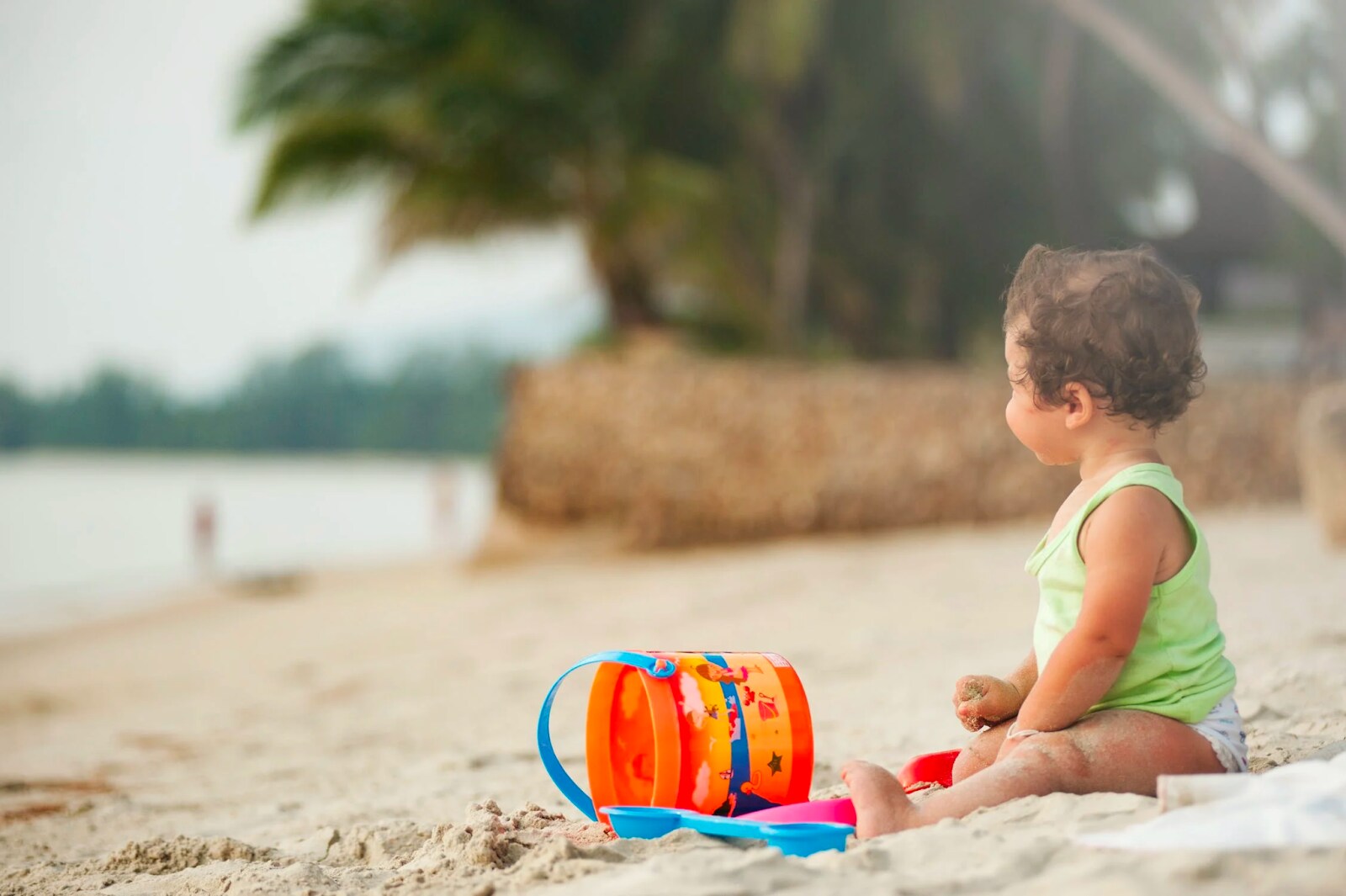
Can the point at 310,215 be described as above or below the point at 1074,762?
above

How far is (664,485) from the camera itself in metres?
10.0

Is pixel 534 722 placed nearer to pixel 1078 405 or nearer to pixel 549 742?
pixel 549 742

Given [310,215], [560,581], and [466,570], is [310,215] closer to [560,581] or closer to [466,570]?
[466,570]

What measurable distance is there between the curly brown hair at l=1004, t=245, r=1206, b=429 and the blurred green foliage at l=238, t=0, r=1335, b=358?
962 cm

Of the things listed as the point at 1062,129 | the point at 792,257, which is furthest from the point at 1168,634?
the point at 1062,129

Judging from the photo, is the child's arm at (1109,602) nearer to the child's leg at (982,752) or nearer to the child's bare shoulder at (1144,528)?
the child's bare shoulder at (1144,528)

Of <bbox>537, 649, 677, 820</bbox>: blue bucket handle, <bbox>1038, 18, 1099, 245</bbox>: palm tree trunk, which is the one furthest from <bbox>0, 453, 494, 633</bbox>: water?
<bbox>537, 649, 677, 820</bbox>: blue bucket handle

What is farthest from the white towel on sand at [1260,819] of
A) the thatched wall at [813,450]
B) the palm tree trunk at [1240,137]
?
the thatched wall at [813,450]

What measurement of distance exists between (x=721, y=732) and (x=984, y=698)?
46 cm

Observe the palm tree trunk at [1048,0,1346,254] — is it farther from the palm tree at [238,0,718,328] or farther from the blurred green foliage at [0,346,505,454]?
the blurred green foliage at [0,346,505,454]

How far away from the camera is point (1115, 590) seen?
5.86ft

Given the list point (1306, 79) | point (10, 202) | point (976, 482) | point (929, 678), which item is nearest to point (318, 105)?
point (976, 482)

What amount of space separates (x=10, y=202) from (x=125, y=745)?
30012 mm

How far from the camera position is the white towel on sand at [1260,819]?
1473 millimetres
